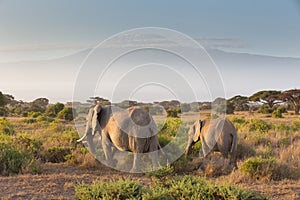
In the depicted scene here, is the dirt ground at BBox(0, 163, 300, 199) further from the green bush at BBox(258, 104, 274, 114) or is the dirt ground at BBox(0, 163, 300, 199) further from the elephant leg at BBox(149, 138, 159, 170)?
the green bush at BBox(258, 104, 274, 114)

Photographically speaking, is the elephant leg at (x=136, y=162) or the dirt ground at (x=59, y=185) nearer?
the dirt ground at (x=59, y=185)

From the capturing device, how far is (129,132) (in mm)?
7844

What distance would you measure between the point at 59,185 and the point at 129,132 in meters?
2.18

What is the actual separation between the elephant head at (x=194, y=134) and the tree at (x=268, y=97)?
97.4ft

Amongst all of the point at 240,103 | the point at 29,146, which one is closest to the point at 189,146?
the point at 29,146

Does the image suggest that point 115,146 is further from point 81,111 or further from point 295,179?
point 295,179

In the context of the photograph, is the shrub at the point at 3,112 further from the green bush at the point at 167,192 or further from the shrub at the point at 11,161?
the green bush at the point at 167,192

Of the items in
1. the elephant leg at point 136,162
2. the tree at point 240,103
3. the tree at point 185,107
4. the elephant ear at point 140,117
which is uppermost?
the tree at point 240,103

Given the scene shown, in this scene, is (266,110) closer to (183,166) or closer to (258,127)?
(258,127)

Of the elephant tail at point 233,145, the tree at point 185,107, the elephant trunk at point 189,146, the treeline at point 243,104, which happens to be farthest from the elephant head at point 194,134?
the treeline at point 243,104

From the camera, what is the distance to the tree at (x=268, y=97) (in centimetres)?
3797

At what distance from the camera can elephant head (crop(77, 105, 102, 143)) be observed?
8602mm

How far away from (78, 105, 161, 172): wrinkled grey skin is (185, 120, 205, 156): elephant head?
4.86 feet

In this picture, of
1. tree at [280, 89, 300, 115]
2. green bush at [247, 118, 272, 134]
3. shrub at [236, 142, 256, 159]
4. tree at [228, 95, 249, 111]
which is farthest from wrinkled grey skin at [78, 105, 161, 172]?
tree at [228, 95, 249, 111]
